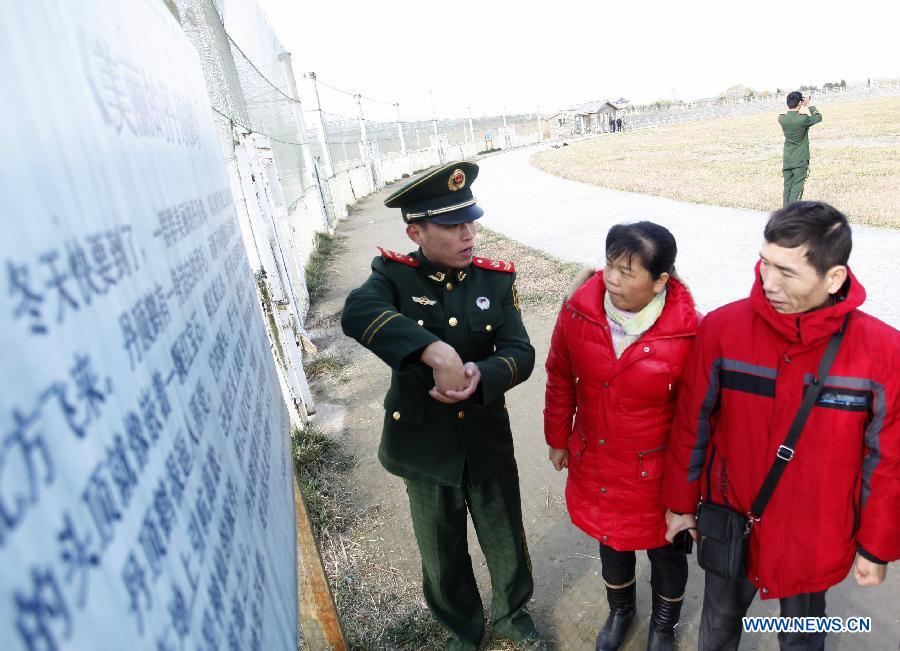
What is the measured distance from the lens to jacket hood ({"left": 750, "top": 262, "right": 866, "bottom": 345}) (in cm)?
145

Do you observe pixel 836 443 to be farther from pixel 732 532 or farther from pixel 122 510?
pixel 122 510

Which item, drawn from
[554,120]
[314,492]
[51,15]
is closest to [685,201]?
[314,492]

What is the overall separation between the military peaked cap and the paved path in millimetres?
3785

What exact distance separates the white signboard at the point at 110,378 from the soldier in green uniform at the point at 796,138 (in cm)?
866

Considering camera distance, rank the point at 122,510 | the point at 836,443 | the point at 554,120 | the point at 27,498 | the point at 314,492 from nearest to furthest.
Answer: the point at 27,498 → the point at 122,510 → the point at 836,443 → the point at 314,492 → the point at 554,120

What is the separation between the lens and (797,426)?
60.7 inches

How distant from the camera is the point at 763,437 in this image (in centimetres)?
163

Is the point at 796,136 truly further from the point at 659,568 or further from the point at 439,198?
the point at 439,198

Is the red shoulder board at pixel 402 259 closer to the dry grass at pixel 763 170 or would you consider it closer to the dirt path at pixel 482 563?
the dirt path at pixel 482 563

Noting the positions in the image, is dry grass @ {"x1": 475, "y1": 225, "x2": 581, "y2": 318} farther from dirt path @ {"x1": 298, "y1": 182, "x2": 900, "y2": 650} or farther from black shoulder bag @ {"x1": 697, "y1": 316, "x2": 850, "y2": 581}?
black shoulder bag @ {"x1": 697, "y1": 316, "x2": 850, "y2": 581}

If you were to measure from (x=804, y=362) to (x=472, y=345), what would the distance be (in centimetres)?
100

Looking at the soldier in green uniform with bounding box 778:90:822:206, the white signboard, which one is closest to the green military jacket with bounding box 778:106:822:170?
the soldier in green uniform with bounding box 778:90:822:206

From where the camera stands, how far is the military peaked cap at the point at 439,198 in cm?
186
